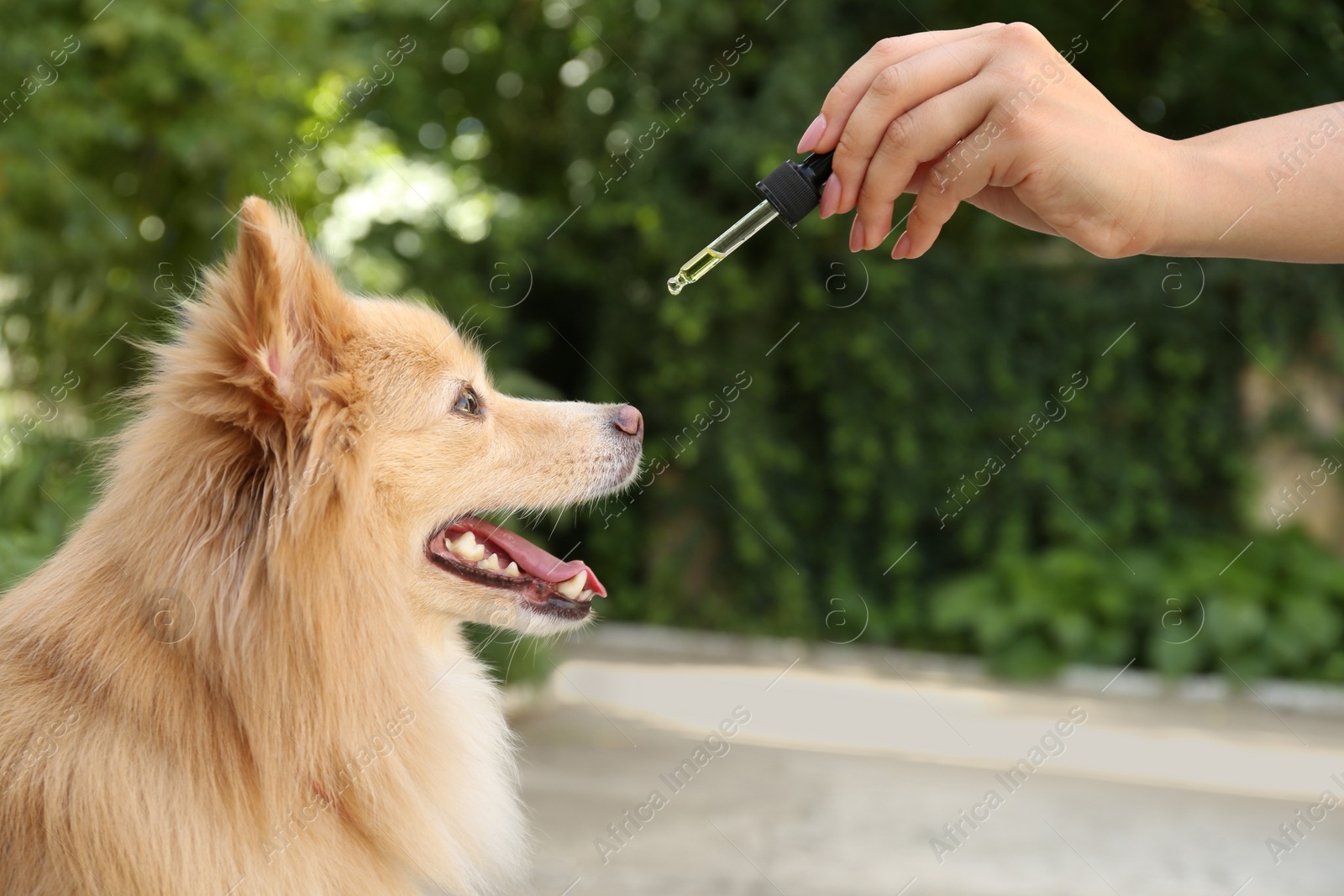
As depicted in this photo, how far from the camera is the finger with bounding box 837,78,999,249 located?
5.86 feet

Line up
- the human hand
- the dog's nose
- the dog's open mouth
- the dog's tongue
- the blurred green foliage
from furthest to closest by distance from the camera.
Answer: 1. the blurred green foliage
2. the dog's nose
3. the dog's tongue
4. the dog's open mouth
5. the human hand

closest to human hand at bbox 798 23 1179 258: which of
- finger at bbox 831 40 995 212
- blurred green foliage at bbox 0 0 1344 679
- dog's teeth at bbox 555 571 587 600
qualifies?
finger at bbox 831 40 995 212

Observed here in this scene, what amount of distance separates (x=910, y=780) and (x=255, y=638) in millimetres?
4664

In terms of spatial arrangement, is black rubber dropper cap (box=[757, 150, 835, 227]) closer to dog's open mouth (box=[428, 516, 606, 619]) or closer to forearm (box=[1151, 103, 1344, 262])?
forearm (box=[1151, 103, 1344, 262])

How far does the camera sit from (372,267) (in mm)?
8578

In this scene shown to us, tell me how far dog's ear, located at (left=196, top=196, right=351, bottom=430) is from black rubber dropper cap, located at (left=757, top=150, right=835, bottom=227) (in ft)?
2.97

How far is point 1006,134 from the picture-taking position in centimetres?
180

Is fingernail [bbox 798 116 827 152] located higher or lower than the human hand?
higher

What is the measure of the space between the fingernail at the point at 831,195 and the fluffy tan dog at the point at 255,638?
1.00m

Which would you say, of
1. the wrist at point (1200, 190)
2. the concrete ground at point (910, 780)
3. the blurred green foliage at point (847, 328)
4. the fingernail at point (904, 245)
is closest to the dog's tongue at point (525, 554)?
the fingernail at point (904, 245)

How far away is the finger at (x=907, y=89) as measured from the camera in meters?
1.79

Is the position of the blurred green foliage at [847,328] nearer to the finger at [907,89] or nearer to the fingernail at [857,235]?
the fingernail at [857,235]

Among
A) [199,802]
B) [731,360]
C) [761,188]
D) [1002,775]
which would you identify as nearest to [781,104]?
[731,360]

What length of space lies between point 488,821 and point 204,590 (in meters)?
0.87
